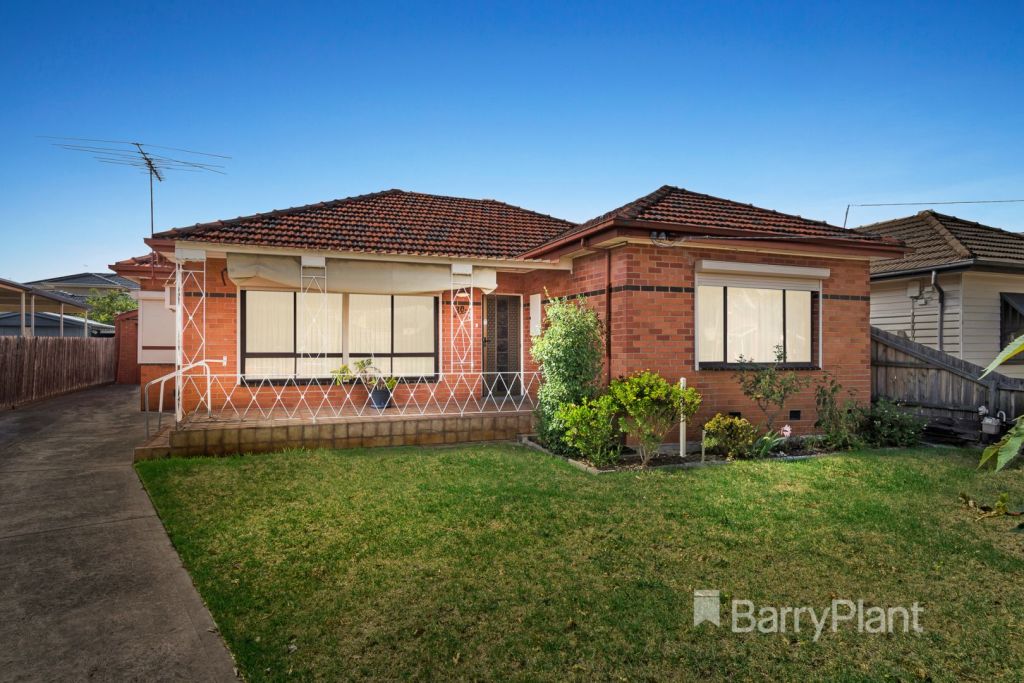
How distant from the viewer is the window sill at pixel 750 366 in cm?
916

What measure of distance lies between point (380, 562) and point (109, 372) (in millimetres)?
22630

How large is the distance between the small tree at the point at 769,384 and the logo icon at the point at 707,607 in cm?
524

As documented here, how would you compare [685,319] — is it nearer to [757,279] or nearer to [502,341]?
[757,279]

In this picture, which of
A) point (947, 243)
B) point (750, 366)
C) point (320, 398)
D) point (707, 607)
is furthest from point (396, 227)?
point (947, 243)

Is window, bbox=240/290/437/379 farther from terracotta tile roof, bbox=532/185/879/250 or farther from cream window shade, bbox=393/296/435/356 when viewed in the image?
terracotta tile roof, bbox=532/185/879/250

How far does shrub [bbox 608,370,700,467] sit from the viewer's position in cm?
760

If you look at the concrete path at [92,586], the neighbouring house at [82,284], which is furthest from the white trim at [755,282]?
the neighbouring house at [82,284]

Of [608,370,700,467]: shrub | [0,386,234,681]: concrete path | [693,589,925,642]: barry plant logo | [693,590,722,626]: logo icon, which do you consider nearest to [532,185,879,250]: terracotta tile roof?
[608,370,700,467]: shrub

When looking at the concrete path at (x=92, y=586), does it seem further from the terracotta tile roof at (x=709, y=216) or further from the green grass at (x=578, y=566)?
the terracotta tile roof at (x=709, y=216)

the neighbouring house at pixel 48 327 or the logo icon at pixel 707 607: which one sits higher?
the neighbouring house at pixel 48 327

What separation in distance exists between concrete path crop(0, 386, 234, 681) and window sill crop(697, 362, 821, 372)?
7553mm

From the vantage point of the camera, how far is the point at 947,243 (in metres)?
12.8

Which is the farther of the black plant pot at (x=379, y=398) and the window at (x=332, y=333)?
the window at (x=332, y=333)

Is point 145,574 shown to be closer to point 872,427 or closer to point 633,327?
point 633,327
